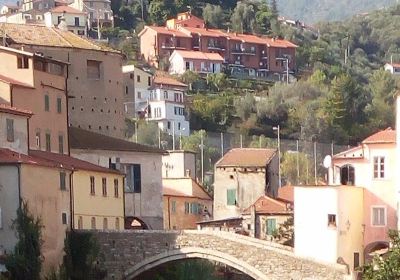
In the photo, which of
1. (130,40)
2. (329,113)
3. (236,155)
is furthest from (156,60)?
(236,155)

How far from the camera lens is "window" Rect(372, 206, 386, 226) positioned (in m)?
52.9

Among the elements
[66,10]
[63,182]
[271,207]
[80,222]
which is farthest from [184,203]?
[66,10]

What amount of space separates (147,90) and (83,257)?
232 ft

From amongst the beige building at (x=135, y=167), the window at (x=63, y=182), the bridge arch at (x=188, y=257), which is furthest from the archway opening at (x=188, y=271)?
the window at (x=63, y=182)

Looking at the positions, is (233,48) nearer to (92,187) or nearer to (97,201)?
(97,201)

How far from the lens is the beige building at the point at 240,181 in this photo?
3002 inches

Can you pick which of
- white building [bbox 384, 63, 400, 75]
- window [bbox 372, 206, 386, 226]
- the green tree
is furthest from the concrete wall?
white building [bbox 384, 63, 400, 75]

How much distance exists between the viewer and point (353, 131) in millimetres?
115312

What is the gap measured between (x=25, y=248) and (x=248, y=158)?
103ft

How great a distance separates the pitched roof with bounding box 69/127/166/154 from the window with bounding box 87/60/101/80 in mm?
5372

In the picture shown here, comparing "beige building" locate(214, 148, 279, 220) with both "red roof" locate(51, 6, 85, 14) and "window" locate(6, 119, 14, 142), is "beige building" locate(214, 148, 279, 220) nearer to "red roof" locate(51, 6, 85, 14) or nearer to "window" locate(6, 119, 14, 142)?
"window" locate(6, 119, 14, 142)

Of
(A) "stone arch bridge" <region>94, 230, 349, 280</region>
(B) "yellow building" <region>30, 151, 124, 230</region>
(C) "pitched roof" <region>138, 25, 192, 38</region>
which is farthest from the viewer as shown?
(C) "pitched roof" <region>138, 25, 192, 38</region>

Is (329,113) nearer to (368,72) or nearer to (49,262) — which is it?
(368,72)

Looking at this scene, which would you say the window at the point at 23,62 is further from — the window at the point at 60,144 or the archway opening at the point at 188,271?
the archway opening at the point at 188,271
